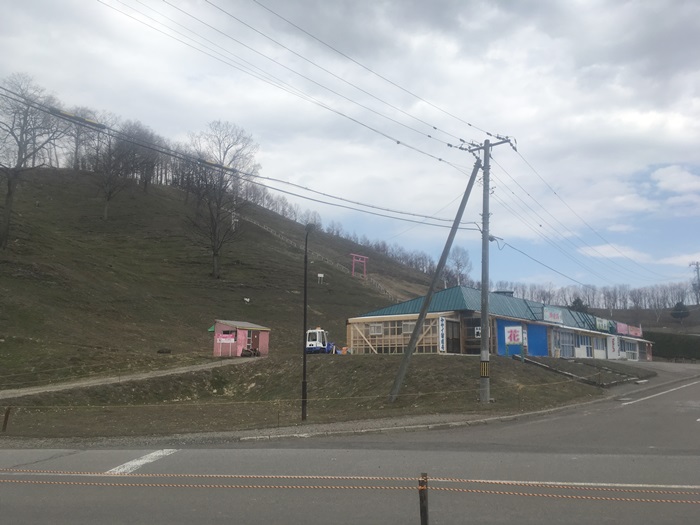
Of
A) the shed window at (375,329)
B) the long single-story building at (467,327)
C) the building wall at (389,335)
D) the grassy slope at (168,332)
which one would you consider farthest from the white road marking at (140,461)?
the shed window at (375,329)

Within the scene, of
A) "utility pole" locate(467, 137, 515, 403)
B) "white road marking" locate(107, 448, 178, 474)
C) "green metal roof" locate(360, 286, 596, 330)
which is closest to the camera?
"white road marking" locate(107, 448, 178, 474)

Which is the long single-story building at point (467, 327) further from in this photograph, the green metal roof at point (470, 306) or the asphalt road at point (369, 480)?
the asphalt road at point (369, 480)

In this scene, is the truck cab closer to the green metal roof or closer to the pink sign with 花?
the green metal roof

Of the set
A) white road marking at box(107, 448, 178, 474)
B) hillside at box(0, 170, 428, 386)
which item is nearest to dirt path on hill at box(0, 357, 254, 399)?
hillside at box(0, 170, 428, 386)

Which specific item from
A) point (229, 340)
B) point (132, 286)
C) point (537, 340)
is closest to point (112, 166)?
point (132, 286)

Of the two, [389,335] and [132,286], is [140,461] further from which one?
[132,286]

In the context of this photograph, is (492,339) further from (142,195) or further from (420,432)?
(142,195)

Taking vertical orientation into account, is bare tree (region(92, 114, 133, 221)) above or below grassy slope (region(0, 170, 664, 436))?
above

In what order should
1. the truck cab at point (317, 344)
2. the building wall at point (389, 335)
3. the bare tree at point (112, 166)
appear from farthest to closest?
the bare tree at point (112, 166)
the truck cab at point (317, 344)
the building wall at point (389, 335)

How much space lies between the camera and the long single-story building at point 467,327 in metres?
34.6

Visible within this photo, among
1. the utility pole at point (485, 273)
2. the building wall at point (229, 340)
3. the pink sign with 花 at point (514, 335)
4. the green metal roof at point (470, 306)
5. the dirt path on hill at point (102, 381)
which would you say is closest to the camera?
the utility pole at point (485, 273)

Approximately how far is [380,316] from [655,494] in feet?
102

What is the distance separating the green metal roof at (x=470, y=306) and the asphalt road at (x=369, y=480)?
21477 millimetres

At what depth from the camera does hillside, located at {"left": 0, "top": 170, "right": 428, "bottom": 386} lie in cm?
3378
